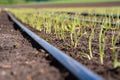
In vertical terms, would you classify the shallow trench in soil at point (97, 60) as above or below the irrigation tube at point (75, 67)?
below

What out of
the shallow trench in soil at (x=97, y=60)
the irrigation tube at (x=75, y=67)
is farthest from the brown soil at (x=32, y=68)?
the shallow trench in soil at (x=97, y=60)

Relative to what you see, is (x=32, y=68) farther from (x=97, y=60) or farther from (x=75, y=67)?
(x=97, y=60)

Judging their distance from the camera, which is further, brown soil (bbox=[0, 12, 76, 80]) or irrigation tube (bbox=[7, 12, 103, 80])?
brown soil (bbox=[0, 12, 76, 80])

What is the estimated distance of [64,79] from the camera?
2.45m

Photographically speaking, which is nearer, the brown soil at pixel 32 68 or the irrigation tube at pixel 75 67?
the irrigation tube at pixel 75 67

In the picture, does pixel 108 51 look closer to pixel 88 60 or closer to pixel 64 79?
pixel 88 60

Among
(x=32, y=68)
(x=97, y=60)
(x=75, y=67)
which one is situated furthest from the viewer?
(x=97, y=60)

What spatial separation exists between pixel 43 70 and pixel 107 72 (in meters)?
0.50

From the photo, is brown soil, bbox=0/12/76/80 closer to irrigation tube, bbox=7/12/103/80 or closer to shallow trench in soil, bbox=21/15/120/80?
irrigation tube, bbox=7/12/103/80

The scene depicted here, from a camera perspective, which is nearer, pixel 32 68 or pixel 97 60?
pixel 32 68

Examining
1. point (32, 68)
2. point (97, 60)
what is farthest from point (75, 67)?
point (97, 60)

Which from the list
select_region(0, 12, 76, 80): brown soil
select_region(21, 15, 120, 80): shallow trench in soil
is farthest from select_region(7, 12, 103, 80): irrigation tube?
select_region(21, 15, 120, 80): shallow trench in soil

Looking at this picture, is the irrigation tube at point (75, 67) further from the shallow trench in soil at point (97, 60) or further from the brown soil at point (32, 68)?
the shallow trench in soil at point (97, 60)

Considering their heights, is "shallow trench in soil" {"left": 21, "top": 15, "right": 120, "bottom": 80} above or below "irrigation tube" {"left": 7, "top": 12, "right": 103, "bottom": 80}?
below
